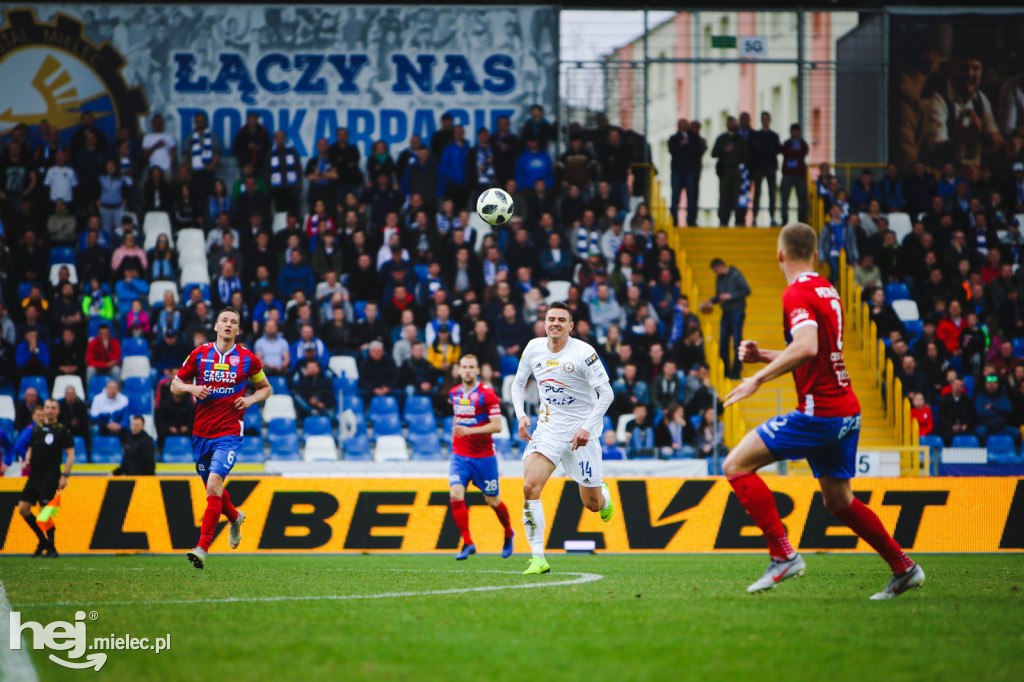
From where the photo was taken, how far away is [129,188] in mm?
23125

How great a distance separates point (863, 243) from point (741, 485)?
17.0m

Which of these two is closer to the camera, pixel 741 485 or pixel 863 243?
pixel 741 485

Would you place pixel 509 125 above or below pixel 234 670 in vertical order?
above

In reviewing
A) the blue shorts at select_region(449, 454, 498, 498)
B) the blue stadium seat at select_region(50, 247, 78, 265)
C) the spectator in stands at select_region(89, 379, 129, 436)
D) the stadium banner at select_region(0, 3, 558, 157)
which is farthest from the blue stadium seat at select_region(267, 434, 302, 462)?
the stadium banner at select_region(0, 3, 558, 157)

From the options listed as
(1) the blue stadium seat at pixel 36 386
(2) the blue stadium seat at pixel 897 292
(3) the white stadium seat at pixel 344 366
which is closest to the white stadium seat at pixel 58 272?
(1) the blue stadium seat at pixel 36 386

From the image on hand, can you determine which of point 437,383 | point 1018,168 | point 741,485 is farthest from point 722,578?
point 1018,168

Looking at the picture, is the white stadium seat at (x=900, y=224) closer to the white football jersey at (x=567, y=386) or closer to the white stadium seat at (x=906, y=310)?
the white stadium seat at (x=906, y=310)

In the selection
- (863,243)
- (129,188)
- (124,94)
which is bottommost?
(863,243)

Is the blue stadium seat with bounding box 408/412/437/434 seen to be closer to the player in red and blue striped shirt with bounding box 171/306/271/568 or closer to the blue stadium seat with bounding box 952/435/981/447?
the player in red and blue striped shirt with bounding box 171/306/271/568

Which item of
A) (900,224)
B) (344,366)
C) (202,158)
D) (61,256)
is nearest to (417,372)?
(344,366)

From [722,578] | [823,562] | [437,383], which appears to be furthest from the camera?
[437,383]

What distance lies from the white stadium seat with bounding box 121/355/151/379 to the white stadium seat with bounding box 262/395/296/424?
7.67 ft

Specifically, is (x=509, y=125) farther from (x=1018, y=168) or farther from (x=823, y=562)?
(x=823, y=562)

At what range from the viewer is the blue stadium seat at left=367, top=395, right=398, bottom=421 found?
1934 centimetres
